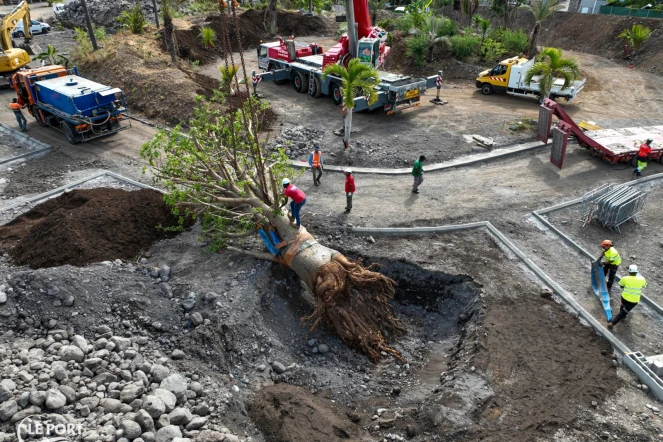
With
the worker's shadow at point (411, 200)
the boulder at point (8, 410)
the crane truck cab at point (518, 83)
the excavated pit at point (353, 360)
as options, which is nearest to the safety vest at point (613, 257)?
the excavated pit at point (353, 360)

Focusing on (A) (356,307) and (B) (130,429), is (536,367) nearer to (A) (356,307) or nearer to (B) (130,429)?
(A) (356,307)

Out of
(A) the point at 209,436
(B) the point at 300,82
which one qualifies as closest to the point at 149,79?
(B) the point at 300,82

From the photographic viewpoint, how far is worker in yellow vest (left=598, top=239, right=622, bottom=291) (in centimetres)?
1024

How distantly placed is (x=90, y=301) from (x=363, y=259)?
5.97 meters

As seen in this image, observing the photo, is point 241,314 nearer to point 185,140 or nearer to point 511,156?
point 185,140

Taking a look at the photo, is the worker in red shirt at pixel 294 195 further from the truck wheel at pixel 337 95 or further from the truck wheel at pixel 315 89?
the truck wheel at pixel 315 89

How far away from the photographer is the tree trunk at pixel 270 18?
34.5 meters

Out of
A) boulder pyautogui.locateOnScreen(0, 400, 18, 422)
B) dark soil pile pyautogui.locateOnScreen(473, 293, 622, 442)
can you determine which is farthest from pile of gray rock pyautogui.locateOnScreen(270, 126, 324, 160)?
boulder pyautogui.locateOnScreen(0, 400, 18, 422)

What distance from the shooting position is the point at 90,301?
9.20 metres

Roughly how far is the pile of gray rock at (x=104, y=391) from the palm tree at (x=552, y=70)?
60.4 feet

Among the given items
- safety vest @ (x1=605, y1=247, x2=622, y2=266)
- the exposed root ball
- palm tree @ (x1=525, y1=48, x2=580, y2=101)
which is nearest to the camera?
the exposed root ball

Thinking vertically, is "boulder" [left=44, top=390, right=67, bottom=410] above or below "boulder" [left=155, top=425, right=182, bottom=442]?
above

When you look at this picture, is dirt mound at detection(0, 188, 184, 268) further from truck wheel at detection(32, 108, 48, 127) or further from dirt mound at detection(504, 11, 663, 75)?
dirt mound at detection(504, 11, 663, 75)

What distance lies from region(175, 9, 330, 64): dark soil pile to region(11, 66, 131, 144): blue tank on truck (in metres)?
11.0
